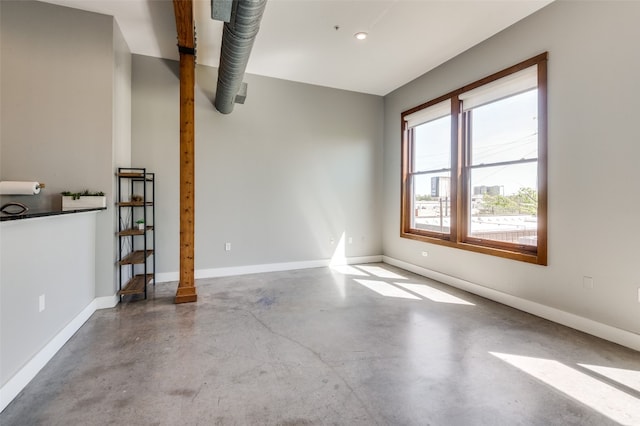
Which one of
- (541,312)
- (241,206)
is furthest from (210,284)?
(541,312)

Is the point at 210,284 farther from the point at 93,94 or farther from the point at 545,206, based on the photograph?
the point at 545,206

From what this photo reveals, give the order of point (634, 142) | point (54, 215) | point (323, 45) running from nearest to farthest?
point (54, 215) < point (634, 142) < point (323, 45)

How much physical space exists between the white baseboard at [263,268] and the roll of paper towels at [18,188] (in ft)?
6.30

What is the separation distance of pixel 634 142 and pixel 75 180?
→ 5.31 m

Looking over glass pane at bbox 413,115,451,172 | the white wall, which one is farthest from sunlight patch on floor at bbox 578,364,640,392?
the white wall

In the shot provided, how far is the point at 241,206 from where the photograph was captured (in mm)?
4789

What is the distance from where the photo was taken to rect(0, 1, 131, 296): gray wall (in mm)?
2977

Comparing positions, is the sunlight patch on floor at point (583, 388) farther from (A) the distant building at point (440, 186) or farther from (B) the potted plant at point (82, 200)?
(B) the potted plant at point (82, 200)

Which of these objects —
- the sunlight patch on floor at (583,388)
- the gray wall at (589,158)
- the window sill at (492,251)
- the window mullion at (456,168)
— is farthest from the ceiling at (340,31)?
the sunlight patch on floor at (583,388)

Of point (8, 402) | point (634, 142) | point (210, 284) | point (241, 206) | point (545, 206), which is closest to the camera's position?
point (8, 402)

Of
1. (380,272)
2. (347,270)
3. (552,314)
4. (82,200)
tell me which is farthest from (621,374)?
(82,200)

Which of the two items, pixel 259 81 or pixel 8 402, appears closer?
pixel 8 402

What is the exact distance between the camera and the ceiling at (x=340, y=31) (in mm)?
3119

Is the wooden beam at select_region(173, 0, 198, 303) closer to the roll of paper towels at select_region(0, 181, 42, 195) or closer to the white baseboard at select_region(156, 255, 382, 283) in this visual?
the white baseboard at select_region(156, 255, 382, 283)
